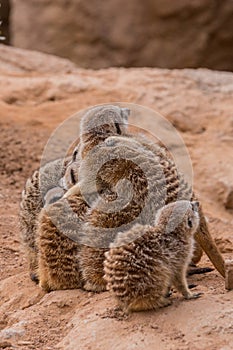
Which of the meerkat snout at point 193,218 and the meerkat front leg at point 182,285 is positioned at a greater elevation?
the meerkat snout at point 193,218

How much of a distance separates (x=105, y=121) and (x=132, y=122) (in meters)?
Answer: 2.89

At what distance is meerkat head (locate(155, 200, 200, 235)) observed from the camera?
4.01 meters

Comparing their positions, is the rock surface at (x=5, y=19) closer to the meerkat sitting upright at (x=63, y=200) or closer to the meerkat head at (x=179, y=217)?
the meerkat sitting upright at (x=63, y=200)

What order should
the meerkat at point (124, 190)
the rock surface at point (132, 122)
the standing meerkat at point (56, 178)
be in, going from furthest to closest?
the standing meerkat at point (56, 178) < the meerkat at point (124, 190) < the rock surface at point (132, 122)

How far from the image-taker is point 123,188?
4406 mm

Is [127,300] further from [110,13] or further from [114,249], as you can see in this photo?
[110,13]

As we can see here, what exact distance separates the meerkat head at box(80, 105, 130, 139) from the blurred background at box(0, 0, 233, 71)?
28.3 feet

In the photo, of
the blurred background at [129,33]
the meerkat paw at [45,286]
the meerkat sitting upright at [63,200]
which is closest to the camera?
the meerkat sitting upright at [63,200]

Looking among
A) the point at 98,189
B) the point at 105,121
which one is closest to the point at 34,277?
the point at 98,189

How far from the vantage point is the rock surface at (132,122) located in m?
3.84

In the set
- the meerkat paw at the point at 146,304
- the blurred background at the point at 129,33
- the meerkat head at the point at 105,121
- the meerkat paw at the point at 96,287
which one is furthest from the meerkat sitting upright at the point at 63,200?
the blurred background at the point at 129,33

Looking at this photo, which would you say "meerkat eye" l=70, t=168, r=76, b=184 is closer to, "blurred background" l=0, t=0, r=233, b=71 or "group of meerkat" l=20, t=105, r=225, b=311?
"group of meerkat" l=20, t=105, r=225, b=311

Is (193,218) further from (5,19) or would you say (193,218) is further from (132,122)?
(5,19)

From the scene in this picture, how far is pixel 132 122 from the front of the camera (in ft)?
25.1
